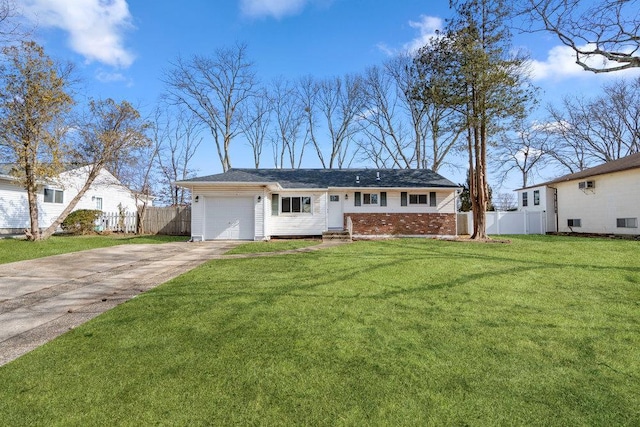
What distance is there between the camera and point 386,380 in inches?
97.3

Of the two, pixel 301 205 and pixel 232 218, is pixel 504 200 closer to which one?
pixel 301 205

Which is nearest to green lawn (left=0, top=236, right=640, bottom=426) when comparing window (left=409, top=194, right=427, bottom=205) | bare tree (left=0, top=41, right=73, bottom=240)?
window (left=409, top=194, right=427, bottom=205)

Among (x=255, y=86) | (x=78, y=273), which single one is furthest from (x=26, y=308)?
(x=255, y=86)

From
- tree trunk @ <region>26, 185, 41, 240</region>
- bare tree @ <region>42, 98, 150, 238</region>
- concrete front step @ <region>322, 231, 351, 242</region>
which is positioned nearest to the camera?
tree trunk @ <region>26, 185, 41, 240</region>

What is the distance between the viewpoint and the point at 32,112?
12.6m

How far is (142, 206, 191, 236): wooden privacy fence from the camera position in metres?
18.8

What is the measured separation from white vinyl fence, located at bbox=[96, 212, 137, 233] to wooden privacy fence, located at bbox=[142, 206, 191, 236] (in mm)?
865

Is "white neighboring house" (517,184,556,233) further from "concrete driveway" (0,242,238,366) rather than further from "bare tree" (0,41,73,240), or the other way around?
"bare tree" (0,41,73,240)

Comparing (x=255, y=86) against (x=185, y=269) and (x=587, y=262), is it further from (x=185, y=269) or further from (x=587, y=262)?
(x=587, y=262)

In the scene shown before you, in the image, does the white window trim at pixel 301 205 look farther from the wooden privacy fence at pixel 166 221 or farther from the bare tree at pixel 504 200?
the bare tree at pixel 504 200

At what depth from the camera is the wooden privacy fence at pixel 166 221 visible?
18812 mm

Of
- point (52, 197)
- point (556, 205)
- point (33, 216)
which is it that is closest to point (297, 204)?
point (33, 216)

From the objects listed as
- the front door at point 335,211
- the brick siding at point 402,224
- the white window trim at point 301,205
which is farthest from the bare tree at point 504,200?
the white window trim at point 301,205

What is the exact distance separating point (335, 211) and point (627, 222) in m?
14.2
